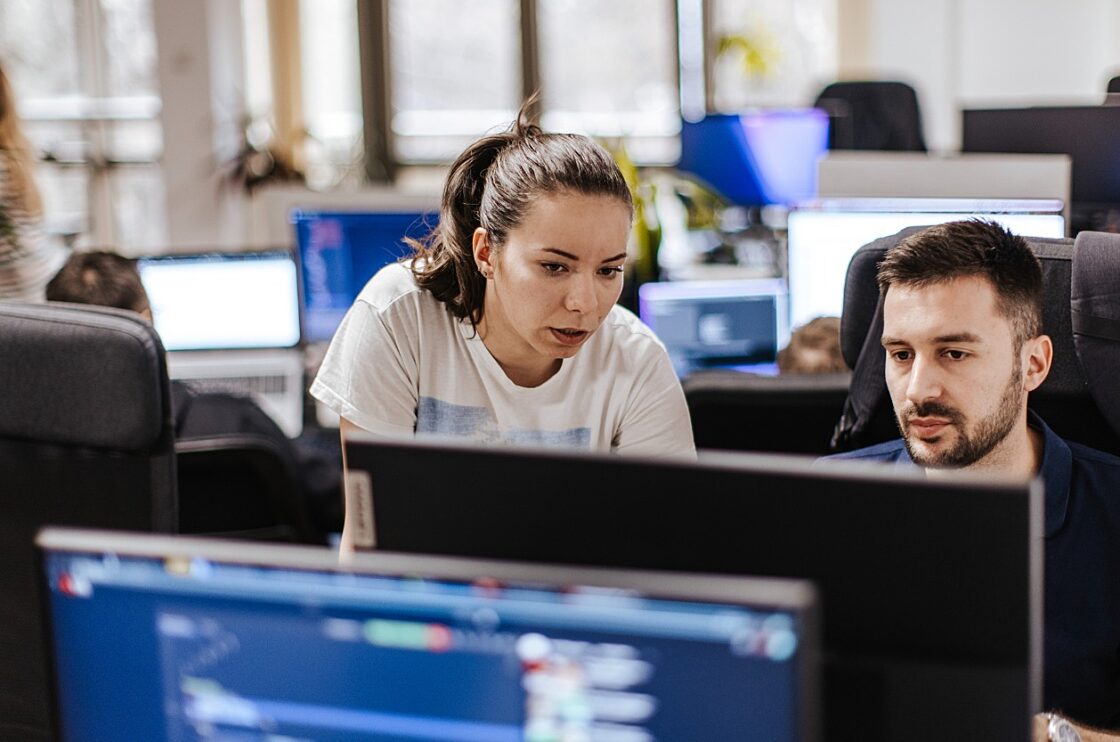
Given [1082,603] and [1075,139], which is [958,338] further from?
[1075,139]

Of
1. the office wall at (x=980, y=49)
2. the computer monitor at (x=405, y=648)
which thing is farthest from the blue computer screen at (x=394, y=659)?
the office wall at (x=980, y=49)

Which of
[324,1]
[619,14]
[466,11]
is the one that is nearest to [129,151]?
[324,1]

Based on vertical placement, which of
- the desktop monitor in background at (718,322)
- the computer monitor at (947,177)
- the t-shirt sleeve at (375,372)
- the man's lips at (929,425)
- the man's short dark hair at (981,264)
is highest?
the computer monitor at (947,177)

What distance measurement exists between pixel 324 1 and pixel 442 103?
2.65 ft

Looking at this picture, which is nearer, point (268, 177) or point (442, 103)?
point (268, 177)

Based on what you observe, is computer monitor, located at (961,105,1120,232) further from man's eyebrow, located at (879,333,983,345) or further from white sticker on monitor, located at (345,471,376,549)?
white sticker on monitor, located at (345,471,376,549)

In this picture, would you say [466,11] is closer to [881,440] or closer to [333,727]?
[881,440]

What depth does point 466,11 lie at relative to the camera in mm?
6656

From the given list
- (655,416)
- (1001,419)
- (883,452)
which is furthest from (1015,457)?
(655,416)

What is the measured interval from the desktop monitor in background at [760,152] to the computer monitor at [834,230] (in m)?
1.67

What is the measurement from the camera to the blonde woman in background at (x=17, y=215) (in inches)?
128

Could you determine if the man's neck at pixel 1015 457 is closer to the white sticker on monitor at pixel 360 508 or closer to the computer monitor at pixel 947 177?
the white sticker on monitor at pixel 360 508

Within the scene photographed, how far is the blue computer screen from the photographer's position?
0.72 m

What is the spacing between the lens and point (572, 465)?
0.83 metres
